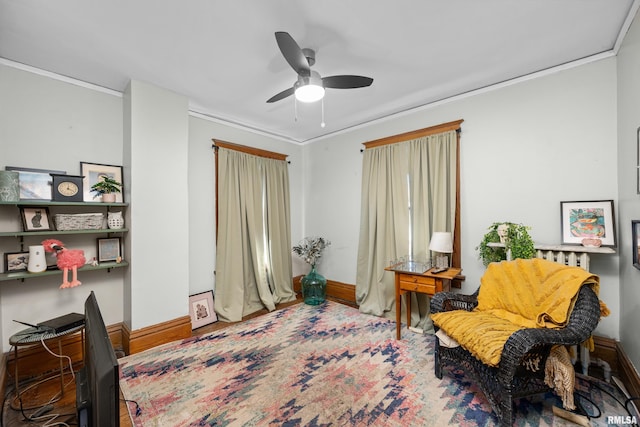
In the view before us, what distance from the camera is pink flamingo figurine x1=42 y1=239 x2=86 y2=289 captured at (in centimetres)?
222

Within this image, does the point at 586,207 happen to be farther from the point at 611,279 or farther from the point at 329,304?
the point at 329,304

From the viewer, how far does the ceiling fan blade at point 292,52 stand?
1.64 meters

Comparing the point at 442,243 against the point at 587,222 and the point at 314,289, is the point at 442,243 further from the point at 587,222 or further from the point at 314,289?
the point at 314,289

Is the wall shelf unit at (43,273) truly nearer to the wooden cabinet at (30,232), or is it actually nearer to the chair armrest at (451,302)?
the wooden cabinet at (30,232)

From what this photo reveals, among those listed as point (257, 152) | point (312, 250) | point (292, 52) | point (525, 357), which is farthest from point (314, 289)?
point (292, 52)

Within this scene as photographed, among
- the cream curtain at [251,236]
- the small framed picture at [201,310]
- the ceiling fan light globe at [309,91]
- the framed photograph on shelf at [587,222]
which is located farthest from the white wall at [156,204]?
the framed photograph on shelf at [587,222]

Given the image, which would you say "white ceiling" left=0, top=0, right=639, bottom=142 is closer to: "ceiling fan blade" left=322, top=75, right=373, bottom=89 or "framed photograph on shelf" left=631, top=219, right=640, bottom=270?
"ceiling fan blade" left=322, top=75, right=373, bottom=89

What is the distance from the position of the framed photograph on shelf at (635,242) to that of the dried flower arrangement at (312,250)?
315cm

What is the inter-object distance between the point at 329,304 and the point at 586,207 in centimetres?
303

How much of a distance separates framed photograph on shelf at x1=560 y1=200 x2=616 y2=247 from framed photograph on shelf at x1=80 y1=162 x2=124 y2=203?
416 cm

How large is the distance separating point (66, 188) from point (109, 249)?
0.66m

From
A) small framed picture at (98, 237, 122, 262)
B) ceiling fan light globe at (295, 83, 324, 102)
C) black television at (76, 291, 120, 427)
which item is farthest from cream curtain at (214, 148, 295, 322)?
black television at (76, 291, 120, 427)

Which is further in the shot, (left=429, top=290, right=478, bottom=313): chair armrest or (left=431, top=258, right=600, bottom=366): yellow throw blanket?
(left=429, top=290, right=478, bottom=313): chair armrest

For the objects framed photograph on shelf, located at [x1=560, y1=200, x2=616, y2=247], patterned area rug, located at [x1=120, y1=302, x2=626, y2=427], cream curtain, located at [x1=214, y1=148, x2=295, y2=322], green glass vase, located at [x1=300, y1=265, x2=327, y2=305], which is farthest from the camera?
green glass vase, located at [x1=300, y1=265, x2=327, y2=305]
